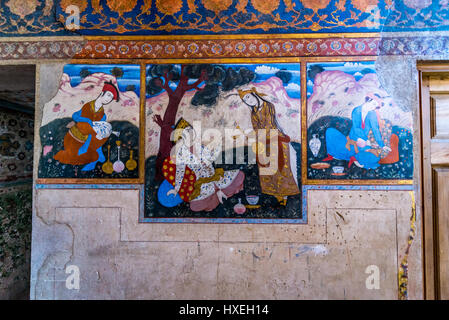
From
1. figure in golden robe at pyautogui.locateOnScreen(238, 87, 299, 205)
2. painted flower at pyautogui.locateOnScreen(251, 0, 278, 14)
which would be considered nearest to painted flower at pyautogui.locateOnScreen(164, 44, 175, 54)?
figure in golden robe at pyautogui.locateOnScreen(238, 87, 299, 205)

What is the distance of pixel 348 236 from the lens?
2080mm

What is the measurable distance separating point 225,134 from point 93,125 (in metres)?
1.26

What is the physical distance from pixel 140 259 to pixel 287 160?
5.39 ft

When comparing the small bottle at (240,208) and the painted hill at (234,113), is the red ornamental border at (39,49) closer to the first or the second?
the painted hill at (234,113)

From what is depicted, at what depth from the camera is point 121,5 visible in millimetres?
2209

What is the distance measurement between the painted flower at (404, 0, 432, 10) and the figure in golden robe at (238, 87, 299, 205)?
1.57 meters

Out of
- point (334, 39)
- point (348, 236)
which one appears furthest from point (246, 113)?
point (348, 236)

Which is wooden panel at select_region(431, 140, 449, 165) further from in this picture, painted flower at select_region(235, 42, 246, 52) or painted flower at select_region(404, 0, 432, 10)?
painted flower at select_region(235, 42, 246, 52)

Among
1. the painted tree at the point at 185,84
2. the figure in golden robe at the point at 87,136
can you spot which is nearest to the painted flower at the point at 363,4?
the painted tree at the point at 185,84

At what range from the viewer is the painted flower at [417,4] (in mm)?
2123

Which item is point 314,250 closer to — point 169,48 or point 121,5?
point 169,48

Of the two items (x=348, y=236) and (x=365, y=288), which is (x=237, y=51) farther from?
(x=365, y=288)

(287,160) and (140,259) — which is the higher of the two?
(287,160)

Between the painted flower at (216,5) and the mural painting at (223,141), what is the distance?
55 cm
